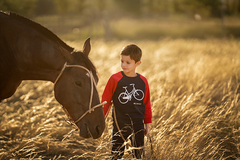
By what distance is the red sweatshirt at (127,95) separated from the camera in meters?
1.99

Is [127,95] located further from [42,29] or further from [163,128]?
[42,29]

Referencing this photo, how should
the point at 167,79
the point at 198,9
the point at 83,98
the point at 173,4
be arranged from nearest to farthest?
the point at 83,98 → the point at 167,79 → the point at 198,9 → the point at 173,4

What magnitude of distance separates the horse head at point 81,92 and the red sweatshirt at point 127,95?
20cm

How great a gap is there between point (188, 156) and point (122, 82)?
110 cm

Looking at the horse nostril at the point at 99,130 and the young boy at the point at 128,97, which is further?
the young boy at the point at 128,97

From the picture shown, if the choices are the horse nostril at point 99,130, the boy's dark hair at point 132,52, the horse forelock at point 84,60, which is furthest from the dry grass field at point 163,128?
the boy's dark hair at point 132,52

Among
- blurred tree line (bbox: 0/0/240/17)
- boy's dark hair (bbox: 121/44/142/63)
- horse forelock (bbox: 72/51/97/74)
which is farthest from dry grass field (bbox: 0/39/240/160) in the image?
blurred tree line (bbox: 0/0/240/17)

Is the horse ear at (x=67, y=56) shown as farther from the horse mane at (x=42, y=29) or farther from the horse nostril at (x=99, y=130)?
the horse nostril at (x=99, y=130)

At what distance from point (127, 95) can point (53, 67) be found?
827mm

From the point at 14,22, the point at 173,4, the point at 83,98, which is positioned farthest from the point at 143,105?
the point at 173,4

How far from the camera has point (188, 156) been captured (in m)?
2.12

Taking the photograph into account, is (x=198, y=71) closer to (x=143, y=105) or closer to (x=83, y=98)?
(x=143, y=105)

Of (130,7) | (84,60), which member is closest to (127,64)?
(84,60)

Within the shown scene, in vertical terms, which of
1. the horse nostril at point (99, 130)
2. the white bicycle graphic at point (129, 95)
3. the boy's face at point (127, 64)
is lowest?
the horse nostril at point (99, 130)
